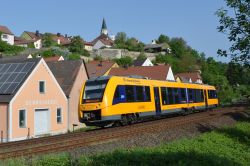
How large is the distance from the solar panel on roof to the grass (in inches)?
637

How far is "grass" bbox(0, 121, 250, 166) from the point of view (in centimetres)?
1138

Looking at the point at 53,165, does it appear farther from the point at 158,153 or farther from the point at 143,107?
the point at 143,107

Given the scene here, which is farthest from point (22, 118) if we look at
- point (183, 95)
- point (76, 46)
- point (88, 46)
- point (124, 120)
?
point (88, 46)

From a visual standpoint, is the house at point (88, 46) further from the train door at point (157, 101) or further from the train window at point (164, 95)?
the train door at point (157, 101)

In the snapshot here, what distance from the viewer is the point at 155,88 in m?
26.5

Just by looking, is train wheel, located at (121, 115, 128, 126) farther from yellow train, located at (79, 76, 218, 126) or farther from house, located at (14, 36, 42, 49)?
house, located at (14, 36, 42, 49)

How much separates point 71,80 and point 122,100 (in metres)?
17.3

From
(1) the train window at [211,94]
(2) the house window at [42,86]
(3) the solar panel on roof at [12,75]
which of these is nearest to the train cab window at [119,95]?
(3) the solar panel on roof at [12,75]

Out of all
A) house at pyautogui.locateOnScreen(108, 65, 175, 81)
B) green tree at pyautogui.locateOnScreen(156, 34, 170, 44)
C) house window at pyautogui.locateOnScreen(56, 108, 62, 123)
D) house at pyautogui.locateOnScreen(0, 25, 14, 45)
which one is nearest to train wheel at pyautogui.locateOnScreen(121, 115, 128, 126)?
house window at pyautogui.locateOnScreen(56, 108, 62, 123)

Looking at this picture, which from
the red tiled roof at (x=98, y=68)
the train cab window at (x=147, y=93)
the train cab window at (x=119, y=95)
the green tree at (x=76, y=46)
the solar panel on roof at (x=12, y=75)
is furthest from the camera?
the green tree at (x=76, y=46)

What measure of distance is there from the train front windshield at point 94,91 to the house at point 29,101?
8.74 metres

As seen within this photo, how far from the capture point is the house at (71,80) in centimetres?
3744

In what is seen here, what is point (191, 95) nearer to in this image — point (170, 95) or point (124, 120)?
point (170, 95)

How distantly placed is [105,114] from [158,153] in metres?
8.13
